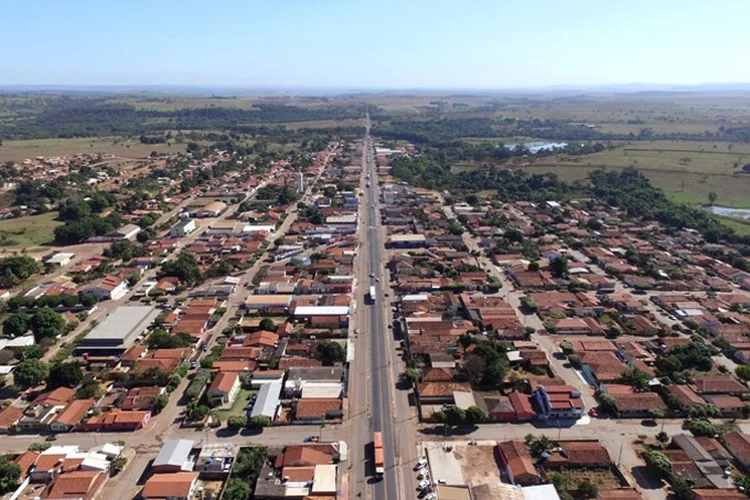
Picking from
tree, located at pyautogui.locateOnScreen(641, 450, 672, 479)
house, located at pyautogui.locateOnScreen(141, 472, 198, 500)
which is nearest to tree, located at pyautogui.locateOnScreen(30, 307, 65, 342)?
house, located at pyautogui.locateOnScreen(141, 472, 198, 500)

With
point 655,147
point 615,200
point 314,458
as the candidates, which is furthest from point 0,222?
point 655,147

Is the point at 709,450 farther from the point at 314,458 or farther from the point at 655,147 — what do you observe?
the point at 655,147

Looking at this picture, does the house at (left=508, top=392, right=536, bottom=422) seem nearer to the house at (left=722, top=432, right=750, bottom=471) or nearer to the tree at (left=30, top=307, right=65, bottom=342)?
the house at (left=722, top=432, right=750, bottom=471)

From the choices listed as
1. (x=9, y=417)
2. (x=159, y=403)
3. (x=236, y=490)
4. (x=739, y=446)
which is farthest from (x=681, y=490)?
(x=9, y=417)

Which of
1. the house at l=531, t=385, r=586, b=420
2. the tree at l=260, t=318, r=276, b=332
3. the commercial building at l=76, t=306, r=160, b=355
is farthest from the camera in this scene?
the tree at l=260, t=318, r=276, b=332

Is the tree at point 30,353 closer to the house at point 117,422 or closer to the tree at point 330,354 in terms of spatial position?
the house at point 117,422

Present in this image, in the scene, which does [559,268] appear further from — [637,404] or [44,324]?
[44,324]

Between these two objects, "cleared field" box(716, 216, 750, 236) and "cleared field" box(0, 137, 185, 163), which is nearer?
"cleared field" box(716, 216, 750, 236)
